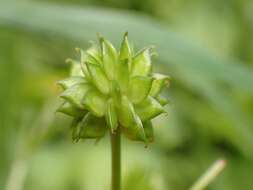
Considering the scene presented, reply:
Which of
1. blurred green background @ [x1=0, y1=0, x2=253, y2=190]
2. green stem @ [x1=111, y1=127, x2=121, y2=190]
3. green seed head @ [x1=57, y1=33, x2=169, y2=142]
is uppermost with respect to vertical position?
green seed head @ [x1=57, y1=33, x2=169, y2=142]

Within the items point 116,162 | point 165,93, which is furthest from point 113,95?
point 165,93

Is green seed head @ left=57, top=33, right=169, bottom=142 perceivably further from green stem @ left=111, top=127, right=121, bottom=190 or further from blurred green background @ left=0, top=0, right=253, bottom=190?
blurred green background @ left=0, top=0, right=253, bottom=190

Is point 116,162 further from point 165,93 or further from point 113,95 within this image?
point 165,93

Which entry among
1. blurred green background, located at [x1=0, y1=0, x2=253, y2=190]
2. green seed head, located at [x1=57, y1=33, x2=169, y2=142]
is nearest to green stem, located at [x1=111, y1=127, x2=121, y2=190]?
green seed head, located at [x1=57, y1=33, x2=169, y2=142]

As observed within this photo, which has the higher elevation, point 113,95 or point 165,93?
point 113,95

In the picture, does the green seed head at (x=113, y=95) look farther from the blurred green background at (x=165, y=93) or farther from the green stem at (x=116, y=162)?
the blurred green background at (x=165, y=93)

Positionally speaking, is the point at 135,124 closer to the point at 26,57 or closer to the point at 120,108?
the point at 120,108
